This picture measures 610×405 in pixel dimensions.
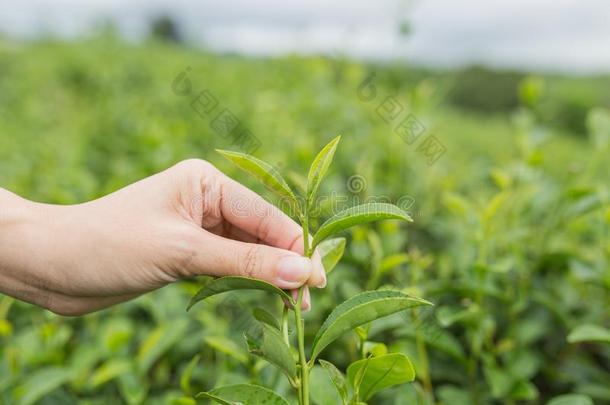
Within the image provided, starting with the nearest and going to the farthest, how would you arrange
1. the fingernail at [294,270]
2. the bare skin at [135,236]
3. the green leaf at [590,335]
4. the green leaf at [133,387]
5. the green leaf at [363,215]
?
the green leaf at [363,215], the fingernail at [294,270], the bare skin at [135,236], the green leaf at [590,335], the green leaf at [133,387]

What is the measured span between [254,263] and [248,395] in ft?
0.74

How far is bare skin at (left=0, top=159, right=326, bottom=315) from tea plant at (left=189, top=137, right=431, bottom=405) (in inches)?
5.5

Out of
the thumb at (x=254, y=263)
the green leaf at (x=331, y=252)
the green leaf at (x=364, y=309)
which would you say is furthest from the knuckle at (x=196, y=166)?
the green leaf at (x=364, y=309)

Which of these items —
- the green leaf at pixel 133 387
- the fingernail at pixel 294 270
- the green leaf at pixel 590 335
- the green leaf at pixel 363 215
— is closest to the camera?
the green leaf at pixel 363 215

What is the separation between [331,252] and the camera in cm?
119

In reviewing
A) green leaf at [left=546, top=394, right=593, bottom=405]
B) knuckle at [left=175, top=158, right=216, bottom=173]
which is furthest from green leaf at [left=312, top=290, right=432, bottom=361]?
green leaf at [left=546, top=394, right=593, bottom=405]

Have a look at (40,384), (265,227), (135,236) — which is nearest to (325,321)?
(265,227)

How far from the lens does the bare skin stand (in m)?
1.15

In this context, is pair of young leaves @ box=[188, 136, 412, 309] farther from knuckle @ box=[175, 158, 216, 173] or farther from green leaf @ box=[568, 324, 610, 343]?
green leaf @ box=[568, 324, 610, 343]

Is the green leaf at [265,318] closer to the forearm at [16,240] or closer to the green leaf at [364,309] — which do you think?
the green leaf at [364,309]

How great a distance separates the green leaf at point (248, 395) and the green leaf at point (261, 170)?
0.32 m

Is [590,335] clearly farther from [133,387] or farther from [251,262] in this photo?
[133,387]

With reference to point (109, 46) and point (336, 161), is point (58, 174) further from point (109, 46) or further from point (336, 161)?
point (109, 46)

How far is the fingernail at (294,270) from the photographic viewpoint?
102 centimetres
